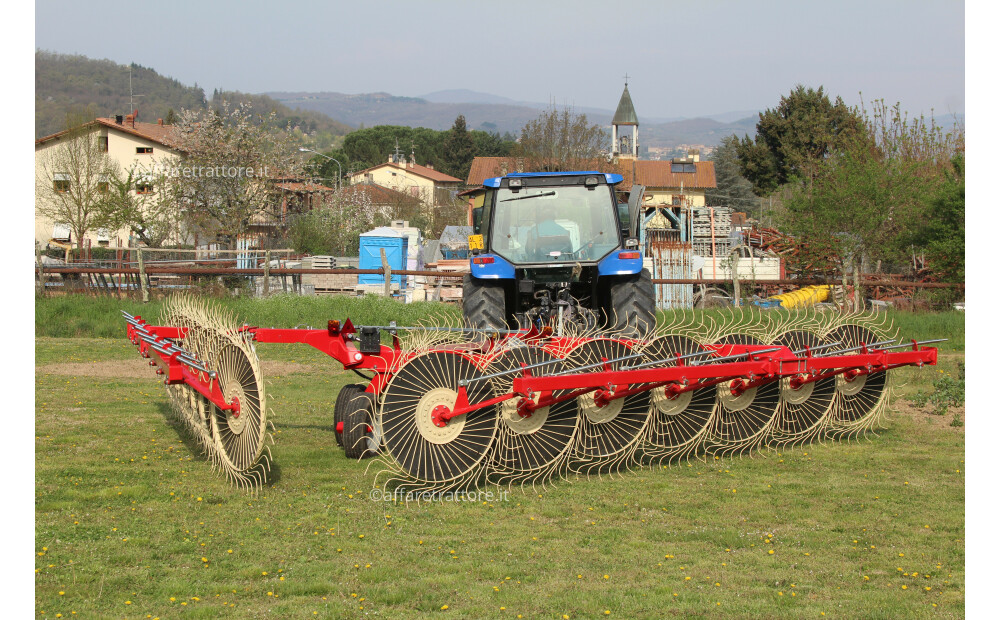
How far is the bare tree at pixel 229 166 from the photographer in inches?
1222

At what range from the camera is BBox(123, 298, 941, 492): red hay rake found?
17.8ft

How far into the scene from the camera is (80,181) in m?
31.0

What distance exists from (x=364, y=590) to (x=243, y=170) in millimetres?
29133

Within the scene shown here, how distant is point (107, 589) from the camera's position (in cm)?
393

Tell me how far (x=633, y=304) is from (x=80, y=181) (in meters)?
29.1

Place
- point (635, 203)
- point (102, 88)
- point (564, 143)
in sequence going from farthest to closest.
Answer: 1. point (102, 88)
2. point (564, 143)
3. point (635, 203)

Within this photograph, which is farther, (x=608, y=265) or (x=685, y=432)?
(x=608, y=265)

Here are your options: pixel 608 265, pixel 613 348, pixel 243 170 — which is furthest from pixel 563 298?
pixel 243 170

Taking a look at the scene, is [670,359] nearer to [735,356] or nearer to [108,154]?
[735,356]

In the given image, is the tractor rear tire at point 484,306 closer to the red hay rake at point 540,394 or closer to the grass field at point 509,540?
the red hay rake at point 540,394

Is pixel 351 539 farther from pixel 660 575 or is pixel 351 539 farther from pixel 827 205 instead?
pixel 827 205

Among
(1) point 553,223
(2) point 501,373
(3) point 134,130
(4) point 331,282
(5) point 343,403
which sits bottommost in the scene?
(5) point 343,403

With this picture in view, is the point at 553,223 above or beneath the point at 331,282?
above

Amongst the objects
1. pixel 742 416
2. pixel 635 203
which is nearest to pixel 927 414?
pixel 742 416
